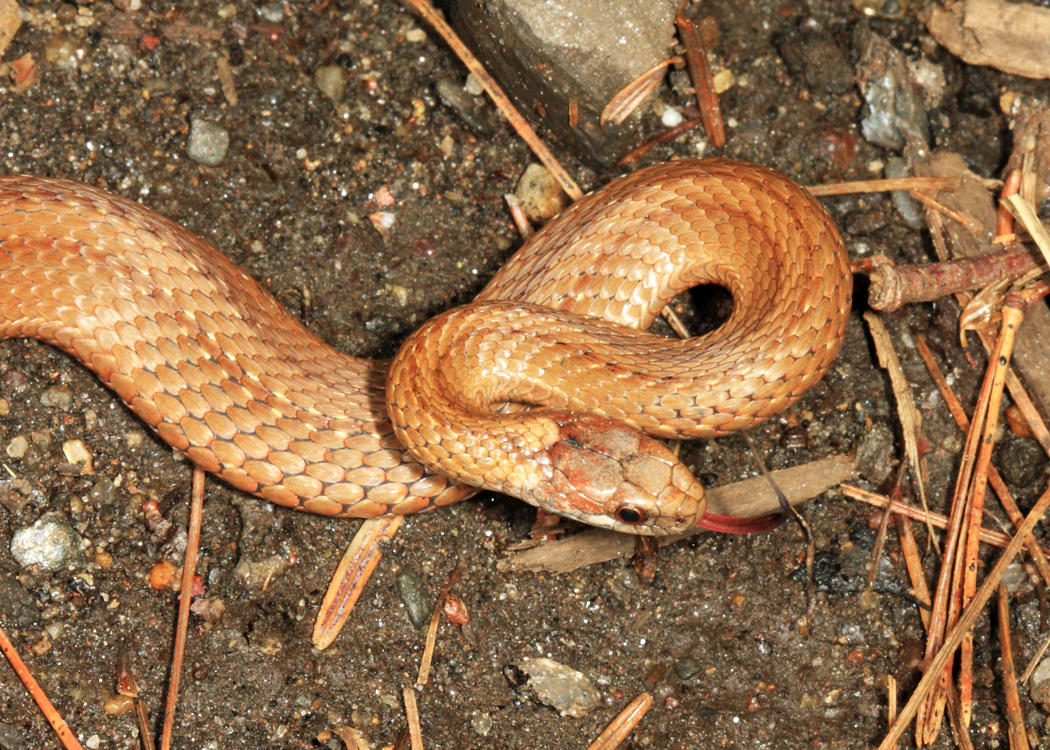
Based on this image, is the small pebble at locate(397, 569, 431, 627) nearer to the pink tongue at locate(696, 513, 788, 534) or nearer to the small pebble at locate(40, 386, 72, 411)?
the pink tongue at locate(696, 513, 788, 534)

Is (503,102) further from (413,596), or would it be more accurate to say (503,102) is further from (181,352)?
(413,596)

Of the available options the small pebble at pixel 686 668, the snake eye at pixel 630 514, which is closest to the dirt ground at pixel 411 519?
the small pebble at pixel 686 668

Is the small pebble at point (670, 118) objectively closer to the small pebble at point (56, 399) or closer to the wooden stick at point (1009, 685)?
the wooden stick at point (1009, 685)

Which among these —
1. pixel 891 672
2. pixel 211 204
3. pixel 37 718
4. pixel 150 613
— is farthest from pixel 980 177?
pixel 37 718

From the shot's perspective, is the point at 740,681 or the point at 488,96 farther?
the point at 488,96

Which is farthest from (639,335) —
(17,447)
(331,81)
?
(17,447)

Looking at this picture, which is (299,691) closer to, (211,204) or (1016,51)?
(211,204)

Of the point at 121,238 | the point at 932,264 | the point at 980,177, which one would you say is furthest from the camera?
the point at 980,177
